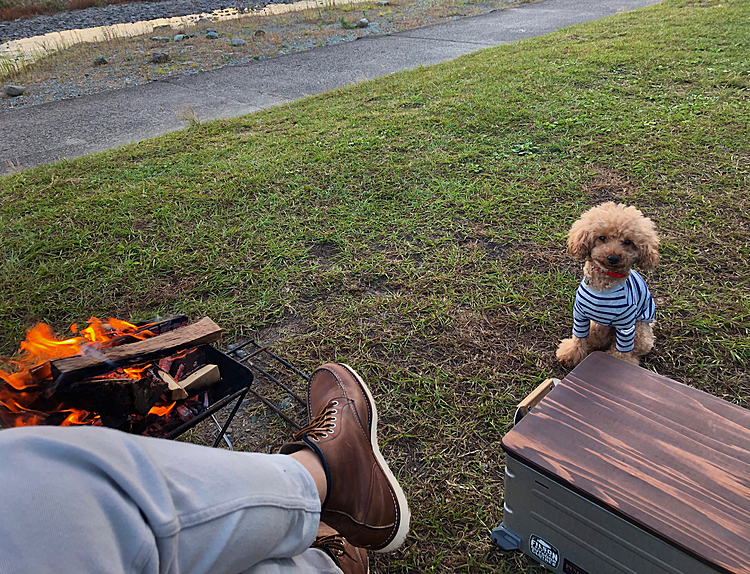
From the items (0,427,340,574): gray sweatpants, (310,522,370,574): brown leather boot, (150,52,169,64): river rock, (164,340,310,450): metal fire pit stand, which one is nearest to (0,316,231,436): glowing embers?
(164,340,310,450): metal fire pit stand

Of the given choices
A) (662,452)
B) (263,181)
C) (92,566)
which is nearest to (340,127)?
(263,181)

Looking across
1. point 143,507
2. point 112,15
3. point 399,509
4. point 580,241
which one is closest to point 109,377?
point 143,507

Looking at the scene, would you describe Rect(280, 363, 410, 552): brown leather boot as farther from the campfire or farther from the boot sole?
the campfire

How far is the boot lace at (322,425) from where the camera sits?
1.45 metres

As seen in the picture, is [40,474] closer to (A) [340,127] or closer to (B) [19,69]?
(A) [340,127]

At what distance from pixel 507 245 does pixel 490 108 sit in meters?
2.36

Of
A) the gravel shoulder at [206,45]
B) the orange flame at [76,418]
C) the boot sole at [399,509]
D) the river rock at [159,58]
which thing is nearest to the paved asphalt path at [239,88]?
the gravel shoulder at [206,45]

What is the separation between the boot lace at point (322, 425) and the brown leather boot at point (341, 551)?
0.25 meters

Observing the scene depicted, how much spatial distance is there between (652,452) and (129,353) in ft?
4.78

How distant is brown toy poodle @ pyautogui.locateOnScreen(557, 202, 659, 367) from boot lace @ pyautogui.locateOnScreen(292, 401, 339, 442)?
1.10 meters

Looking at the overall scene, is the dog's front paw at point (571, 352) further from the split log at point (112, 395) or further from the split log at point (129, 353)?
the split log at point (112, 395)

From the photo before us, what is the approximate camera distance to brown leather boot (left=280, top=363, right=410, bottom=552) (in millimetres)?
1354

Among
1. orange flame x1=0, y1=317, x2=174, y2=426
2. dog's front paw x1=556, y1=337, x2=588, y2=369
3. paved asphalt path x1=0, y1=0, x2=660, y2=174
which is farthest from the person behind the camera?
paved asphalt path x1=0, y1=0, x2=660, y2=174

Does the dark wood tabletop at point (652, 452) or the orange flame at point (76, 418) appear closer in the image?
the dark wood tabletop at point (652, 452)
